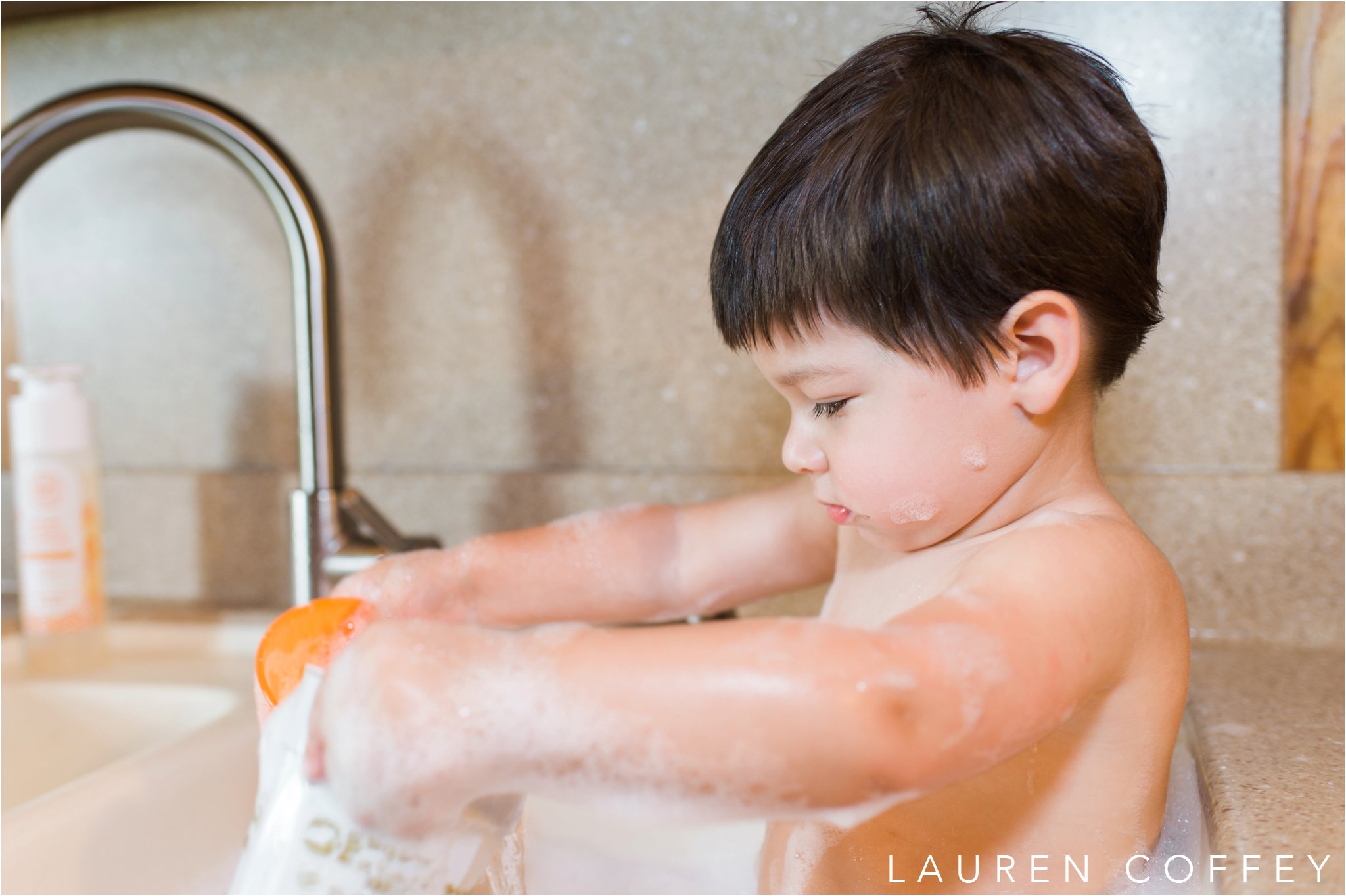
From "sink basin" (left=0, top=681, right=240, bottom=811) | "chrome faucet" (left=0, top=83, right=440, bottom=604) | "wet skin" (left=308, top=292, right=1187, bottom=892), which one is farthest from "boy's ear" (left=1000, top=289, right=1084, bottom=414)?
"sink basin" (left=0, top=681, right=240, bottom=811)

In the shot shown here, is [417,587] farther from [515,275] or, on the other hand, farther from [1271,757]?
[1271,757]

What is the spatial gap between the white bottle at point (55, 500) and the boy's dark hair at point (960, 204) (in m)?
0.66

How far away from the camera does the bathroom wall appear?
82 cm

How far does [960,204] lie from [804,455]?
16cm

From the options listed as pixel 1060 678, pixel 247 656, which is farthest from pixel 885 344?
pixel 247 656

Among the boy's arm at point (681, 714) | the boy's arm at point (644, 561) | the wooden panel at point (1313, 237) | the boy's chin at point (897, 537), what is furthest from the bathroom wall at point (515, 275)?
the boy's arm at point (681, 714)

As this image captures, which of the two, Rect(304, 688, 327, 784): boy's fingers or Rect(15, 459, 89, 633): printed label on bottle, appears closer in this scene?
Rect(304, 688, 327, 784): boy's fingers

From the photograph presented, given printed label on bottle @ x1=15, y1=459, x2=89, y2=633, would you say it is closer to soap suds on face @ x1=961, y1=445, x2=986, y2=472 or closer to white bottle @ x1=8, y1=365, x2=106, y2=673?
white bottle @ x1=8, y1=365, x2=106, y2=673

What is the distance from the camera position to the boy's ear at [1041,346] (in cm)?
54

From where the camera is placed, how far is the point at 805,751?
1.34 feet

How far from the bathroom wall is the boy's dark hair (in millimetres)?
303

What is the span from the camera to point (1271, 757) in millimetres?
601

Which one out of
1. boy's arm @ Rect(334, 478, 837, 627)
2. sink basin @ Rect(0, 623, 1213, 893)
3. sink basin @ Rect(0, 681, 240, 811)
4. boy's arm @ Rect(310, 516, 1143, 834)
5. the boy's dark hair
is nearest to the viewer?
boy's arm @ Rect(310, 516, 1143, 834)

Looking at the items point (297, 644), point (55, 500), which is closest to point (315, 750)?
point (297, 644)
